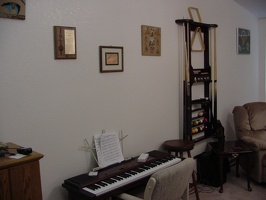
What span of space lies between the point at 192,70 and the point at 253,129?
127 centimetres

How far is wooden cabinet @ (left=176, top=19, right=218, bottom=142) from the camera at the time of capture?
3.35 m

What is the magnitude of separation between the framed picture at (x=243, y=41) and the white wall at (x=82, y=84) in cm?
142

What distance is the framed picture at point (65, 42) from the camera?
7.09ft

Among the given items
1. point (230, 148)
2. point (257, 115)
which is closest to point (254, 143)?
point (230, 148)

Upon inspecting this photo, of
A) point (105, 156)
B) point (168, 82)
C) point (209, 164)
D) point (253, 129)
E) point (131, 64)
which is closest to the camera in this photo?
point (105, 156)

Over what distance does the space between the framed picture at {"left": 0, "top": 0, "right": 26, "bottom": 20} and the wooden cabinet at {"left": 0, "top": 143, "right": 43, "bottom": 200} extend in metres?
0.94

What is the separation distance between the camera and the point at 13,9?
1.90 meters

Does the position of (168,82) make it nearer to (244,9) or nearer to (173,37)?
(173,37)

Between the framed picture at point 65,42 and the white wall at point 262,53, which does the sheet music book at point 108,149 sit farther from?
the white wall at point 262,53

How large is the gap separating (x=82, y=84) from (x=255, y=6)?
356cm

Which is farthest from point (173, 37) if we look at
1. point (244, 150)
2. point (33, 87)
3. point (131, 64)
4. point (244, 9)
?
point (244, 9)

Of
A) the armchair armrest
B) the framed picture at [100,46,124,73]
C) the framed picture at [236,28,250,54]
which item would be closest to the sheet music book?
the framed picture at [100,46,124,73]

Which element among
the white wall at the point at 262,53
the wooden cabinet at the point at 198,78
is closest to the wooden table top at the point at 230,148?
the wooden cabinet at the point at 198,78

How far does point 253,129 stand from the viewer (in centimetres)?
389
